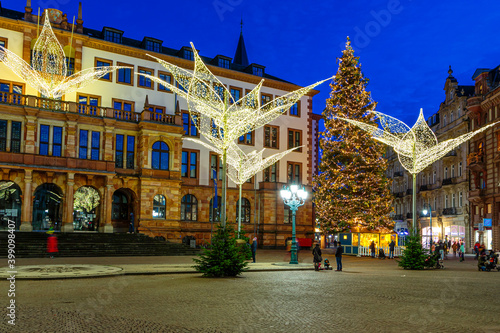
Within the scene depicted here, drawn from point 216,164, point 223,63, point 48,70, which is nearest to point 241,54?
point 223,63

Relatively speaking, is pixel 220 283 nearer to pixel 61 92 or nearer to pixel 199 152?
pixel 61 92

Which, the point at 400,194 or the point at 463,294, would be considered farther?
the point at 400,194

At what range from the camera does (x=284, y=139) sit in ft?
194

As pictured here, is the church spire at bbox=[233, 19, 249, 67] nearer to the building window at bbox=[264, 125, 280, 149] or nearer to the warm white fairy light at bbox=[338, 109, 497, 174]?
the building window at bbox=[264, 125, 280, 149]

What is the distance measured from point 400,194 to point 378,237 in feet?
135

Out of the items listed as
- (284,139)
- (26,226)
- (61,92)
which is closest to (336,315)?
(26,226)

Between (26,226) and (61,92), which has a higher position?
(61,92)

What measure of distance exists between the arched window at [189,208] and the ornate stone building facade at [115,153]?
103mm

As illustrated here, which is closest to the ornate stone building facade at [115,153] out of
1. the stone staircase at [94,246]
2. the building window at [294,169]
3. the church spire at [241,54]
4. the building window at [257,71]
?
the building window at [257,71]

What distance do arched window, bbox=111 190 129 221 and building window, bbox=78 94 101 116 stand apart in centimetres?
767

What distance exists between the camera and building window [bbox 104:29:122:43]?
49969mm

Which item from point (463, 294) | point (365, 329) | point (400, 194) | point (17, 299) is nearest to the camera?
point (365, 329)

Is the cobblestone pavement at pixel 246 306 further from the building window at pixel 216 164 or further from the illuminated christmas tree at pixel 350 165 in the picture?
the building window at pixel 216 164

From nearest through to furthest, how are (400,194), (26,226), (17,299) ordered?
1. (17,299)
2. (26,226)
3. (400,194)
